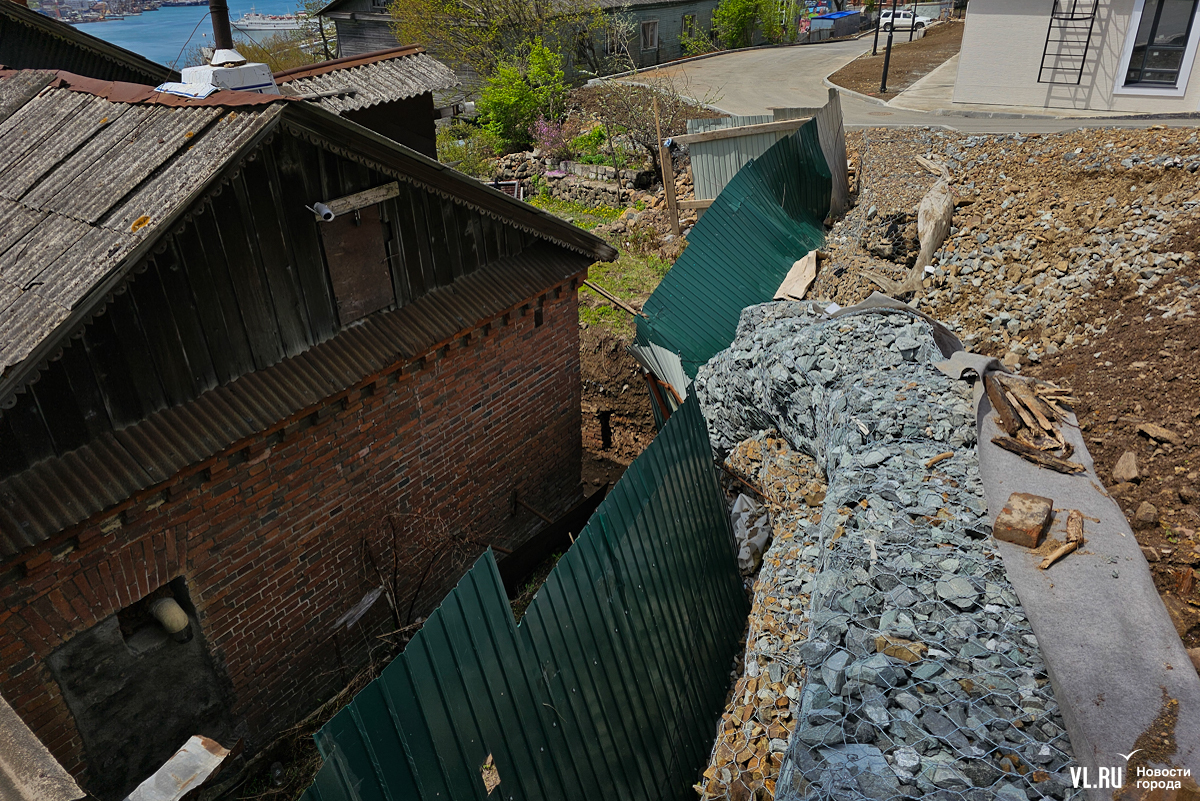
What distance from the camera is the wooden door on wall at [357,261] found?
602cm

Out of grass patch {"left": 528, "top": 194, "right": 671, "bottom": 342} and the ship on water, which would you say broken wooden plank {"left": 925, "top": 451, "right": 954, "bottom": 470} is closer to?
grass patch {"left": 528, "top": 194, "right": 671, "bottom": 342}

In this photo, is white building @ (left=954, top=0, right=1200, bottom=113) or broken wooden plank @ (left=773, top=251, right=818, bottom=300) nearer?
broken wooden plank @ (left=773, top=251, right=818, bottom=300)

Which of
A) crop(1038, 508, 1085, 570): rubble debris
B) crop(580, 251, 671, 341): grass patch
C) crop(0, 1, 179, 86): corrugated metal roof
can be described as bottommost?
crop(580, 251, 671, 341): grass patch

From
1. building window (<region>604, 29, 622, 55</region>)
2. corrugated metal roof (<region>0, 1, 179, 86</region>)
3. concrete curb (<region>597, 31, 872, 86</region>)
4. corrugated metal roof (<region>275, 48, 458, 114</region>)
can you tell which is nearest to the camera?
corrugated metal roof (<region>0, 1, 179, 86</region>)

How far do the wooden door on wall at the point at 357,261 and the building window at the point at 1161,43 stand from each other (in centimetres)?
1903

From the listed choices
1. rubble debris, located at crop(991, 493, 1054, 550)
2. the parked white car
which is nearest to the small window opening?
rubble debris, located at crop(991, 493, 1054, 550)

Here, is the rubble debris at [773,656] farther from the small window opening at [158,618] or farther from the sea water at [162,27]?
the sea water at [162,27]

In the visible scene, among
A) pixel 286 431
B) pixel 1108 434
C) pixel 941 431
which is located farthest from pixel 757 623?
pixel 286 431

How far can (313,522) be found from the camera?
6230 millimetres

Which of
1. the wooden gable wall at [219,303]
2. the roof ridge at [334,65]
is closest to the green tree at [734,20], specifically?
the roof ridge at [334,65]

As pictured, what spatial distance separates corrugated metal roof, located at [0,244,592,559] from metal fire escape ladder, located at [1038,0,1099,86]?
1695cm

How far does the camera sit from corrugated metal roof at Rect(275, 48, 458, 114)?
952 cm

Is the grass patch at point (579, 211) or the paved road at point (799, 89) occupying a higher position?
the paved road at point (799, 89)

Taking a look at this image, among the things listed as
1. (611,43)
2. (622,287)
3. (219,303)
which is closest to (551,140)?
(622,287)
